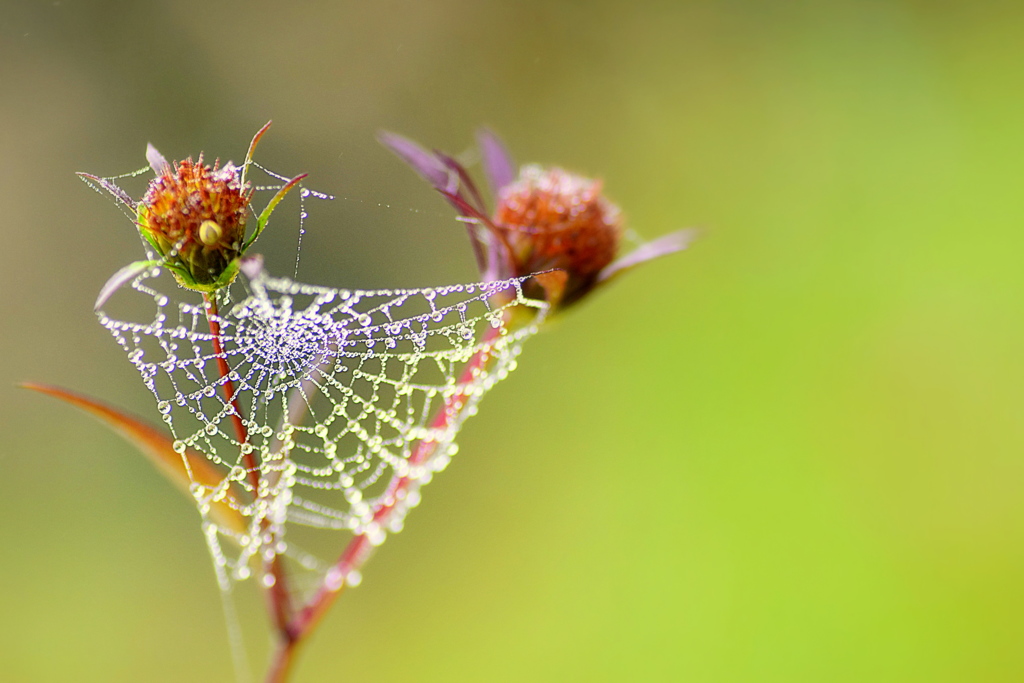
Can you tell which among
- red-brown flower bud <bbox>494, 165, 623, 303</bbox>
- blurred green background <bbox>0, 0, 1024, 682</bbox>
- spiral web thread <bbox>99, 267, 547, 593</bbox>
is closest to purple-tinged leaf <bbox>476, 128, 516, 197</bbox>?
red-brown flower bud <bbox>494, 165, 623, 303</bbox>

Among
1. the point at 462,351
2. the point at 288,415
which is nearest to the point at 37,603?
the point at 288,415

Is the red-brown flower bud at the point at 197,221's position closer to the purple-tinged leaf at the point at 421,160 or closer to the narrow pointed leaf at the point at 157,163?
the narrow pointed leaf at the point at 157,163

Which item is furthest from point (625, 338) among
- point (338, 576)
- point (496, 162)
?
point (338, 576)

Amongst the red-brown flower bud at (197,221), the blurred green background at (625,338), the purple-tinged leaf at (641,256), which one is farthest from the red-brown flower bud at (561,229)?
the blurred green background at (625,338)

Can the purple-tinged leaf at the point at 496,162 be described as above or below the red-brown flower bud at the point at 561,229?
above

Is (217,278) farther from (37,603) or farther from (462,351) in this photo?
(37,603)

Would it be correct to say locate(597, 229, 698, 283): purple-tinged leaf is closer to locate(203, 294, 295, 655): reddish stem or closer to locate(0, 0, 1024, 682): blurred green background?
locate(203, 294, 295, 655): reddish stem
